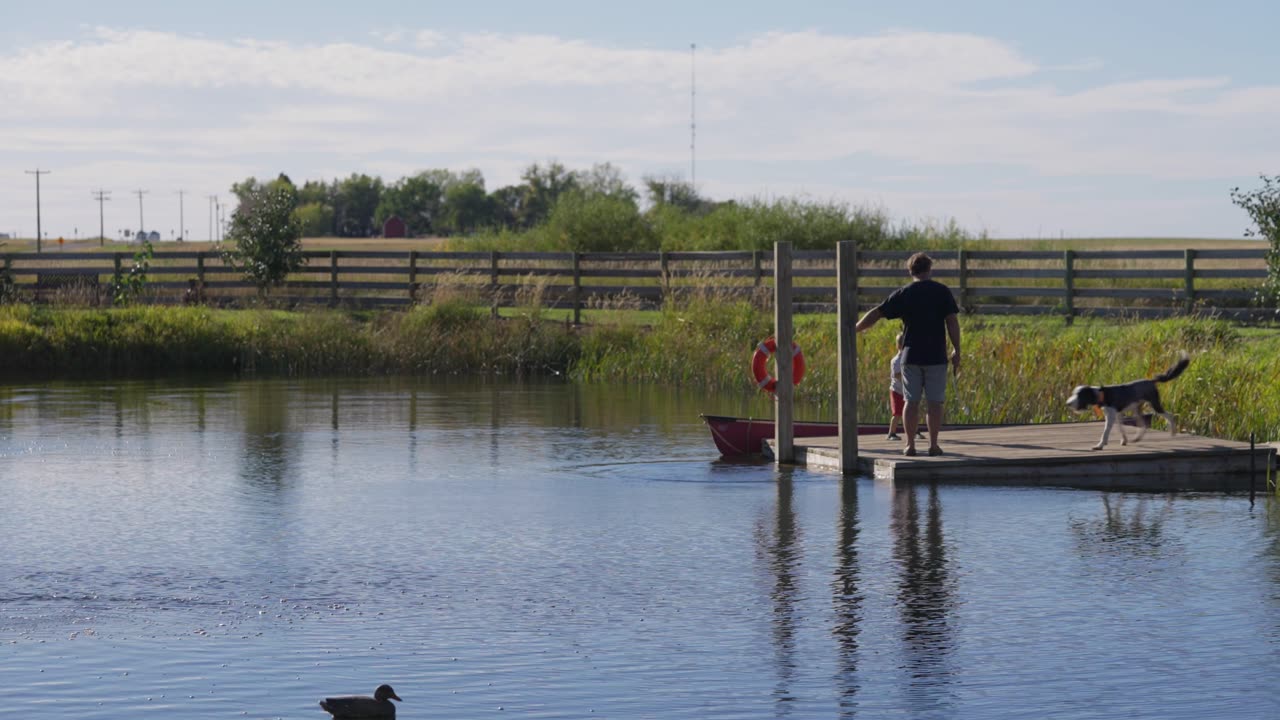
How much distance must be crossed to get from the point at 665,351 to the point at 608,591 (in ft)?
59.5

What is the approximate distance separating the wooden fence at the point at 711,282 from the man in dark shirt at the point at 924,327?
14.7 meters

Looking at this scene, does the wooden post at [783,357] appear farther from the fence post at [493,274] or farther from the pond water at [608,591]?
the fence post at [493,274]

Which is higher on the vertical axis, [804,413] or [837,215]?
[837,215]

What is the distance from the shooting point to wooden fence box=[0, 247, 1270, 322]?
31922 millimetres

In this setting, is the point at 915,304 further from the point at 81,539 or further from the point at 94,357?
the point at 94,357

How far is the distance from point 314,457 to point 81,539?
5.88 metres

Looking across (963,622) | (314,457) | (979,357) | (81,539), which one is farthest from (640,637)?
(979,357)

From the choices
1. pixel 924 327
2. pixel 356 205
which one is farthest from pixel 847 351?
pixel 356 205

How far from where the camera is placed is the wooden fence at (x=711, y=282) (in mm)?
31922

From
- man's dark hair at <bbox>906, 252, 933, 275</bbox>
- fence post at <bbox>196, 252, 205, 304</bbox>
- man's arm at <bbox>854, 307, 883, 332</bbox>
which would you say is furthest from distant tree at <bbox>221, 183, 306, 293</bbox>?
man's dark hair at <bbox>906, 252, 933, 275</bbox>

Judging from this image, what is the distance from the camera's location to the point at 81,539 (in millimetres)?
13359

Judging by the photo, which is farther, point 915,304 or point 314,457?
point 314,457

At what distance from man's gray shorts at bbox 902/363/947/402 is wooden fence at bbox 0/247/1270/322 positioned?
1472cm

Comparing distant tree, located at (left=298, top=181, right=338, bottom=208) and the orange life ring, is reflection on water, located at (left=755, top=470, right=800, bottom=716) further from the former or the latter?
distant tree, located at (left=298, top=181, right=338, bottom=208)
